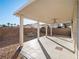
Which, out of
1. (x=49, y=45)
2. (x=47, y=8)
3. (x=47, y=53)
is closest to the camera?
(x=47, y=53)

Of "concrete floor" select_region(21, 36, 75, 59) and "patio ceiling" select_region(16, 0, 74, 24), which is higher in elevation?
"patio ceiling" select_region(16, 0, 74, 24)

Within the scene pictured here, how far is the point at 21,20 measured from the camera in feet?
20.0

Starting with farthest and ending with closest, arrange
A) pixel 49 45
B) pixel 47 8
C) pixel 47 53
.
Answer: pixel 49 45 → pixel 47 8 → pixel 47 53

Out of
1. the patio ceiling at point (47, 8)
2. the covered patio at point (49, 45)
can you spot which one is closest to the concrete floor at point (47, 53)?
the covered patio at point (49, 45)

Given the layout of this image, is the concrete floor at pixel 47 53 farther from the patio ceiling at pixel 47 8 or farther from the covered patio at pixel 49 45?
the patio ceiling at pixel 47 8

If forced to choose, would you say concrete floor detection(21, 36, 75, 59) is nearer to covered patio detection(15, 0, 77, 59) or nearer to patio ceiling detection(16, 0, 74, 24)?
covered patio detection(15, 0, 77, 59)

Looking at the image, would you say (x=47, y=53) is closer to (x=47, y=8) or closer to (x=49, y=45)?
(x=49, y=45)

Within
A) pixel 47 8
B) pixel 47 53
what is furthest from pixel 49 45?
pixel 47 8

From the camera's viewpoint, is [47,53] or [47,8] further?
[47,8]

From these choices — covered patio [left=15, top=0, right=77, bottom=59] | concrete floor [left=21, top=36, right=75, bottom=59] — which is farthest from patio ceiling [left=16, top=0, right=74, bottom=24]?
concrete floor [left=21, top=36, right=75, bottom=59]

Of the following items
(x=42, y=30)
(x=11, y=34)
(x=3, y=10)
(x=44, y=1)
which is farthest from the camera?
(x=42, y=30)

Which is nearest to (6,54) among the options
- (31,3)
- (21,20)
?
(21,20)

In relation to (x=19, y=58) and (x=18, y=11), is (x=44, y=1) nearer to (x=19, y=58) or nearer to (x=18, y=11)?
(x=18, y=11)

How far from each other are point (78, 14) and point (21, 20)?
3693mm
